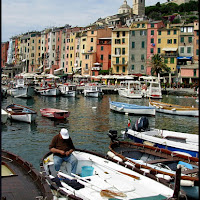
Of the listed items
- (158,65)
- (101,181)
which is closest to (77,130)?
(101,181)

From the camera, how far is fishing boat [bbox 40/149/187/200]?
8.79 m

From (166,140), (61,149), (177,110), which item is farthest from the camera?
(177,110)

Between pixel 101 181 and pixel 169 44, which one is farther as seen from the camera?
pixel 169 44

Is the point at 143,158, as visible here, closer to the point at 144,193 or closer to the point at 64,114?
the point at 144,193

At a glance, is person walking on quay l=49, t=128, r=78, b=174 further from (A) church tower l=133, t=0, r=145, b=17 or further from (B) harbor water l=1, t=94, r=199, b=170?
(A) church tower l=133, t=0, r=145, b=17

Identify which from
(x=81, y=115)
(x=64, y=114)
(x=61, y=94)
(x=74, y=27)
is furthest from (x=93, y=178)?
(x=74, y=27)

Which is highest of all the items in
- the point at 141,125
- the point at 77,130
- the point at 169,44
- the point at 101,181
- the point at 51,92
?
the point at 169,44

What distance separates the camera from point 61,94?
5922 cm

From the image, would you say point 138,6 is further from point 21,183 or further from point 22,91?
point 21,183

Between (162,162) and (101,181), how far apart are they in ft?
13.5

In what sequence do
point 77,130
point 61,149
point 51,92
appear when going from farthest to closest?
point 51,92 < point 77,130 < point 61,149

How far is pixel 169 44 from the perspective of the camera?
7838cm

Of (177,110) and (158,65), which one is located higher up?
(158,65)

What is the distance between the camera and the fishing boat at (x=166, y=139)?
16.1 m
